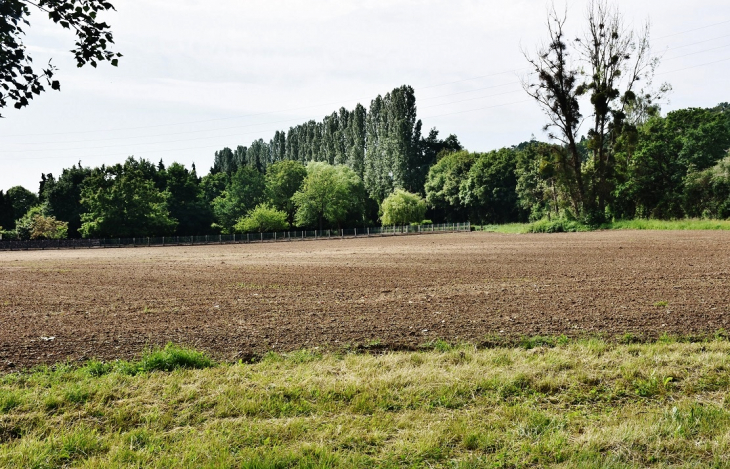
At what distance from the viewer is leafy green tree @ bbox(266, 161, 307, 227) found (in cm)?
10325

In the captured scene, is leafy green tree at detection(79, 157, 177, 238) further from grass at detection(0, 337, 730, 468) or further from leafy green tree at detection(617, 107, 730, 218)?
grass at detection(0, 337, 730, 468)

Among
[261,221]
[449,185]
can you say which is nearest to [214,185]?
[261,221]

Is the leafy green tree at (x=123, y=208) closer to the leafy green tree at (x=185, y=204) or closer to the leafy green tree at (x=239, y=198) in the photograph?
the leafy green tree at (x=185, y=204)

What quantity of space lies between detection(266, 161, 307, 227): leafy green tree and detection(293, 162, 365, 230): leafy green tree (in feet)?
16.9

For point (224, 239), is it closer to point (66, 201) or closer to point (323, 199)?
point (323, 199)

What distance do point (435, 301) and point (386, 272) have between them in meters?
7.99

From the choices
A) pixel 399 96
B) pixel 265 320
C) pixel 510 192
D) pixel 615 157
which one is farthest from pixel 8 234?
pixel 265 320

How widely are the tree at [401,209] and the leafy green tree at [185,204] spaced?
103ft

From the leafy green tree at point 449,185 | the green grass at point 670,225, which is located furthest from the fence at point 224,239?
the green grass at point 670,225

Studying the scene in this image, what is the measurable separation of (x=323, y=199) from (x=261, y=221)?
11.3m

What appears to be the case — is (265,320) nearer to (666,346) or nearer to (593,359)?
(593,359)

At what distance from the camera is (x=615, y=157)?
60.5 metres

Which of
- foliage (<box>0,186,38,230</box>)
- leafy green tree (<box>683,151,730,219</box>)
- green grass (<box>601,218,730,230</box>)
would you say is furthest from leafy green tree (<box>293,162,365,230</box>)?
foliage (<box>0,186,38,230</box>)

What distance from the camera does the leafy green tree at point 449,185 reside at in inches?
4045
